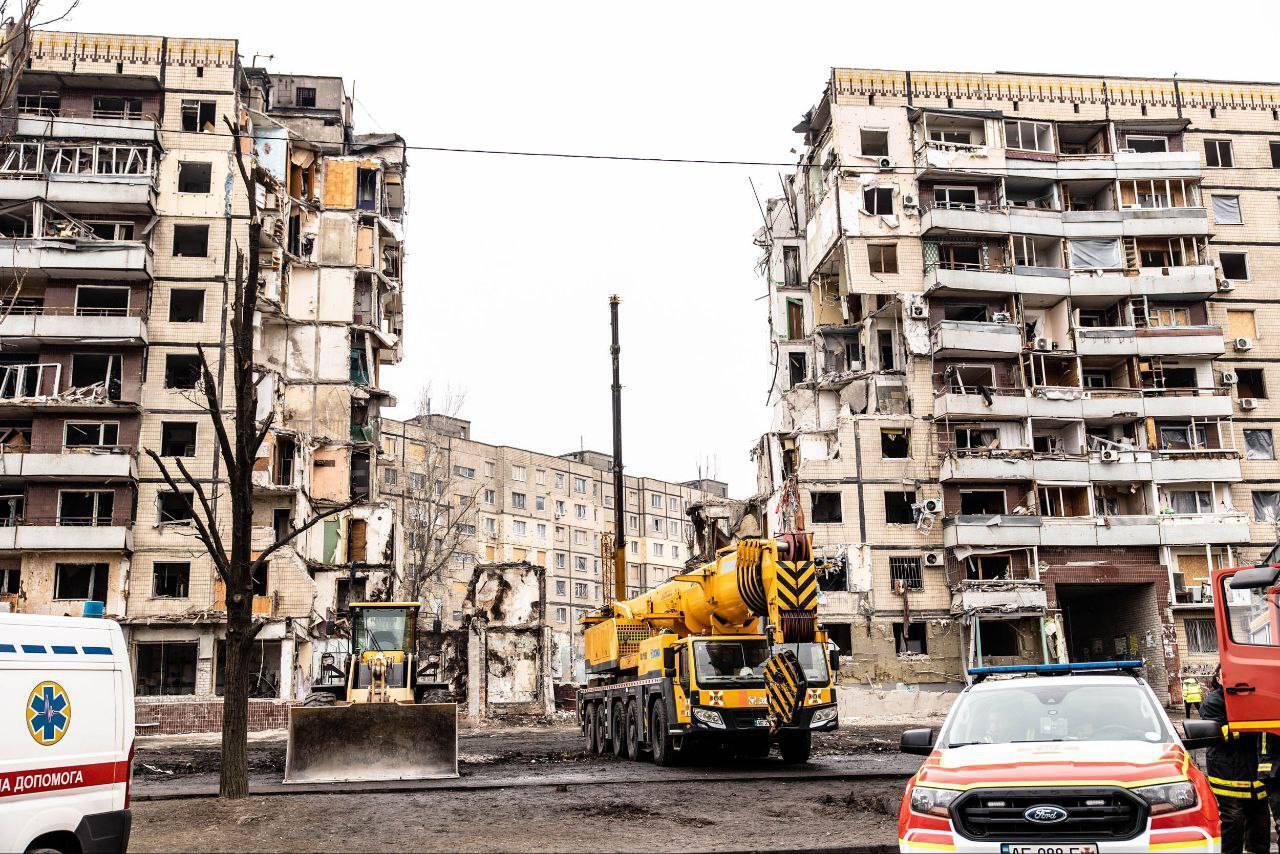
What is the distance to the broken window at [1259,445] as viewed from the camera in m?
50.5

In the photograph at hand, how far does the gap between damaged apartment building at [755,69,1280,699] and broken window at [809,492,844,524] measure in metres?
0.17

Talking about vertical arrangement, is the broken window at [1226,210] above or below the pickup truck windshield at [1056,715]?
above

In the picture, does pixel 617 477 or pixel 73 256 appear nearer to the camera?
pixel 617 477

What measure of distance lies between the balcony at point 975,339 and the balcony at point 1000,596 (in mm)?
9494

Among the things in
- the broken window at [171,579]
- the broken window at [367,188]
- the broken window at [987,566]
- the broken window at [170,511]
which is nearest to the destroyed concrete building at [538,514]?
the broken window at [367,188]

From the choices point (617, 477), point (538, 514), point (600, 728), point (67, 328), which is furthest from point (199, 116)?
point (538, 514)

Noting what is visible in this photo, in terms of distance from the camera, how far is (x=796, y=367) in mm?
54844

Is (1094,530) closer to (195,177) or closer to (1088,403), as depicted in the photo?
(1088,403)

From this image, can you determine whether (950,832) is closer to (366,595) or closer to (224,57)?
(366,595)

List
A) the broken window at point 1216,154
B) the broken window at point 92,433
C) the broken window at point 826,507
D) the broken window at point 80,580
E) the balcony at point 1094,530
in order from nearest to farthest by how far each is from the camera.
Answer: the broken window at point 80,580 < the broken window at point 92,433 < the balcony at point 1094,530 < the broken window at point 826,507 < the broken window at point 1216,154

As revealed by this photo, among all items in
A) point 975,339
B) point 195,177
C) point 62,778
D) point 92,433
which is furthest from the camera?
point 975,339

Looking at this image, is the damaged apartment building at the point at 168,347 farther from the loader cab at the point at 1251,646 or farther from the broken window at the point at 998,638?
the loader cab at the point at 1251,646

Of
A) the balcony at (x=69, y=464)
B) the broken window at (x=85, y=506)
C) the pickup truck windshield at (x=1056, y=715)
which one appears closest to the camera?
the pickup truck windshield at (x=1056, y=715)

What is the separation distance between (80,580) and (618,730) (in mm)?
25875
